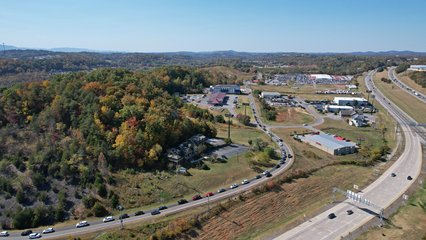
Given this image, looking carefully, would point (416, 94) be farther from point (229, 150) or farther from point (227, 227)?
point (227, 227)

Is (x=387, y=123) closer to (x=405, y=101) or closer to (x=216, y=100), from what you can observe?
(x=405, y=101)

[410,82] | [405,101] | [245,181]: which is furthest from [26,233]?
[410,82]

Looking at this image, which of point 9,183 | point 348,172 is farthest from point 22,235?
point 348,172

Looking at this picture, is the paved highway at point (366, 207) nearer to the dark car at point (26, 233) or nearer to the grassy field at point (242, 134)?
the grassy field at point (242, 134)

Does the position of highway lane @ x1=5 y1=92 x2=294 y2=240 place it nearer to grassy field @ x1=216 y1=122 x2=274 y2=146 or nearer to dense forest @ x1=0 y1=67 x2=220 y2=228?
dense forest @ x1=0 y1=67 x2=220 y2=228

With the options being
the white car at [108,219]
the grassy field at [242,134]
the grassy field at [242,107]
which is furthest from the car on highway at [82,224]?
the grassy field at [242,107]
